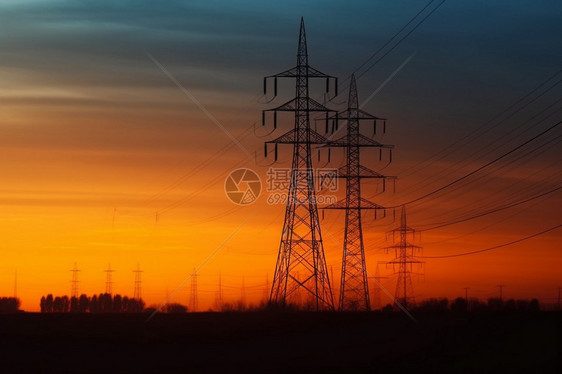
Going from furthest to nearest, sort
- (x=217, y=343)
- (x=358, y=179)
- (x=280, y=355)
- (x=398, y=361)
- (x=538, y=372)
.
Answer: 1. (x=358, y=179)
2. (x=217, y=343)
3. (x=280, y=355)
4. (x=398, y=361)
5. (x=538, y=372)

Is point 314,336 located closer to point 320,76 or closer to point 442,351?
point 442,351

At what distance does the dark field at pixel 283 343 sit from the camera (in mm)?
46219

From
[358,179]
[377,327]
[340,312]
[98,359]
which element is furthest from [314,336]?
[358,179]

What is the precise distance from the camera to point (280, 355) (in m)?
50.8

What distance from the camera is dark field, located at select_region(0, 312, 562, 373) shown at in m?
46.2

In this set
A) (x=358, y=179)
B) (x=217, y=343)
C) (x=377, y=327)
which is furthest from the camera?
(x=358, y=179)

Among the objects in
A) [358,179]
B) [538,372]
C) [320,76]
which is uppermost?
[320,76]

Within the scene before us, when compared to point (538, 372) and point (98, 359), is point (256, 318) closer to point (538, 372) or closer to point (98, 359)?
point (98, 359)

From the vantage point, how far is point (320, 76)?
Result: 6425cm

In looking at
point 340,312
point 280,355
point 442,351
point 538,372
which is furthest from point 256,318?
point 538,372

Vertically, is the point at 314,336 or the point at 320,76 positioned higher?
the point at 320,76

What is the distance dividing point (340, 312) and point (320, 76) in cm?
1499

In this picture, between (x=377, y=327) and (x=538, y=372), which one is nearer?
(x=538, y=372)

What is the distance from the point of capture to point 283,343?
55688mm
